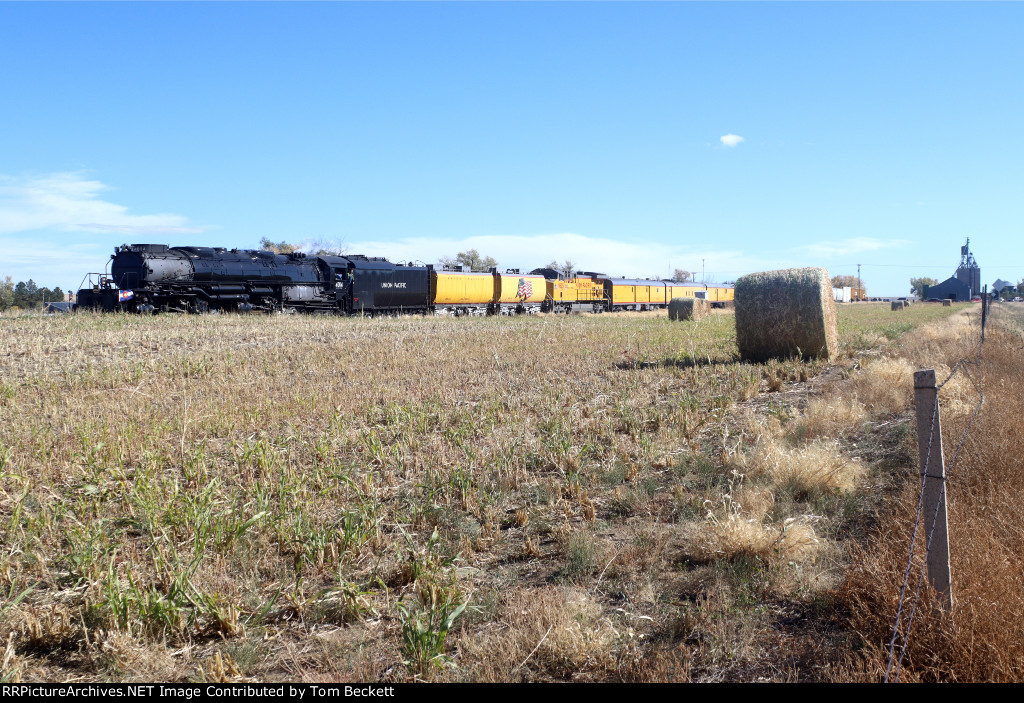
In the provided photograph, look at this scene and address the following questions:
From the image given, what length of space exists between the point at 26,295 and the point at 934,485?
3261 inches

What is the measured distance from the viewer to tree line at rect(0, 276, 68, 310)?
63.5 metres

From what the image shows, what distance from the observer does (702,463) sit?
712 cm

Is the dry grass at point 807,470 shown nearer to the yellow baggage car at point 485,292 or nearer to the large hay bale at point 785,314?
the large hay bale at point 785,314

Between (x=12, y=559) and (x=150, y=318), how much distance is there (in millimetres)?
19632

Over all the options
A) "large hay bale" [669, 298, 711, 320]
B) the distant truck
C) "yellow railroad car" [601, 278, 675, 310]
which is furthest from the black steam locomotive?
the distant truck

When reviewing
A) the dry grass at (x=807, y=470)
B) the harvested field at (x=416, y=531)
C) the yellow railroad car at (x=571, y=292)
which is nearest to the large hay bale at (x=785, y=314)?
the harvested field at (x=416, y=531)

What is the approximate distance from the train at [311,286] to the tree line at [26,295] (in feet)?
146

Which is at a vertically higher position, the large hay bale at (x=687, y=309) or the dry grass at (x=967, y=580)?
the large hay bale at (x=687, y=309)

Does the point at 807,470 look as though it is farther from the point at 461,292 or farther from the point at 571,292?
the point at 571,292

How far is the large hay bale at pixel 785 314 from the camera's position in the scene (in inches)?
588

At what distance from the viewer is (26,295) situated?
223 feet

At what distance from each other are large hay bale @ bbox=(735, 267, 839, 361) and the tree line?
6651 cm

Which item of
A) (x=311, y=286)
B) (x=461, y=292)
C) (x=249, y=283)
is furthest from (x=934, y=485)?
(x=461, y=292)
